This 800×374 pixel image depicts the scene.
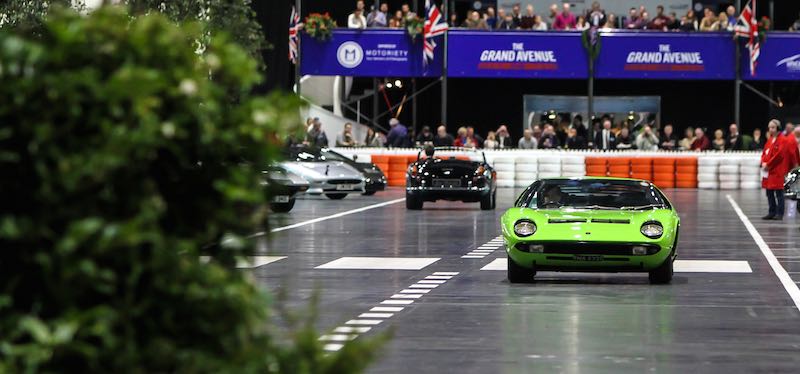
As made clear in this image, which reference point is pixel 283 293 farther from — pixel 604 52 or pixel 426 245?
pixel 604 52

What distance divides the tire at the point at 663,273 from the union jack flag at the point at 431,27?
92.1ft

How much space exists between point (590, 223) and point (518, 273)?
0.91m

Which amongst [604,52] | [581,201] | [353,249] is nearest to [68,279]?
[581,201]

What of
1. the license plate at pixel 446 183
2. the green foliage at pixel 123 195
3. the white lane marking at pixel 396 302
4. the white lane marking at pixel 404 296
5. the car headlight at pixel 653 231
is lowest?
the white lane marking at pixel 404 296

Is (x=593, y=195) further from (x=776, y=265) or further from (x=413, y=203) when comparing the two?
(x=413, y=203)

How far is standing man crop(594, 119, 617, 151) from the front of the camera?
45.8m

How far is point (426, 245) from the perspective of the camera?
23.2 m

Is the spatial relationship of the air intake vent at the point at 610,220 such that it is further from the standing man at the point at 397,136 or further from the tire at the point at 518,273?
the standing man at the point at 397,136

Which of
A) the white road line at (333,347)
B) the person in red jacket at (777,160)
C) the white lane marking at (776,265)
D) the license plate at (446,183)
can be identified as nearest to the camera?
the white road line at (333,347)

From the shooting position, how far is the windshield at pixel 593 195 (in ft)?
58.4

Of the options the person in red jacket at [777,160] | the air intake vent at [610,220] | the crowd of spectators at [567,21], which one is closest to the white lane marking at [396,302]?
the air intake vent at [610,220]

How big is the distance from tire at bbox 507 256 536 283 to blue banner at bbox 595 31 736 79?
94.4 feet

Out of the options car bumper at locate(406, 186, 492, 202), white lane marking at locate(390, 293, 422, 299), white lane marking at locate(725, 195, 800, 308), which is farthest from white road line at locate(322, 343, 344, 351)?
car bumper at locate(406, 186, 492, 202)

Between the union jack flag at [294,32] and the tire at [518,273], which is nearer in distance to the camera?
the tire at [518,273]
